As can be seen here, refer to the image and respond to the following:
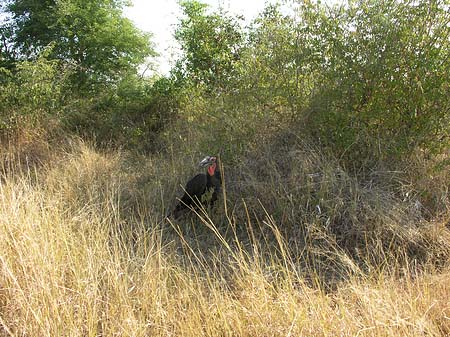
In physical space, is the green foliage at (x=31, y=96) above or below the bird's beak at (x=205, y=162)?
above

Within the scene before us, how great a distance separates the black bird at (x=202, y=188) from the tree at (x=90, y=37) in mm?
5781

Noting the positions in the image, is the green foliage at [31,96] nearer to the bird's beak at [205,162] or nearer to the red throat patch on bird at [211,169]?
the bird's beak at [205,162]

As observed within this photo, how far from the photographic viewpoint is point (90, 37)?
9.02m

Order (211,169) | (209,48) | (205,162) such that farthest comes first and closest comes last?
1. (209,48)
2. (205,162)
3. (211,169)

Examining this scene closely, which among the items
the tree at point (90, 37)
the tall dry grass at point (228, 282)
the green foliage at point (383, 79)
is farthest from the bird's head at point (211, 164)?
the tree at point (90, 37)

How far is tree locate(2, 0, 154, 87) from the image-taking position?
29.8ft

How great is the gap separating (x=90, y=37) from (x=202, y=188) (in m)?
6.58

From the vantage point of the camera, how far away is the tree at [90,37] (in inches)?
358

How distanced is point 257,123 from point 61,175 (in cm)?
278

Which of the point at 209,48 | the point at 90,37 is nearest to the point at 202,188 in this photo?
the point at 209,48

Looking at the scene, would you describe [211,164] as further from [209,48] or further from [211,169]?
[209,48]

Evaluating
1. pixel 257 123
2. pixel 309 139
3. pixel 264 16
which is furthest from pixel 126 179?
pixel 264 16

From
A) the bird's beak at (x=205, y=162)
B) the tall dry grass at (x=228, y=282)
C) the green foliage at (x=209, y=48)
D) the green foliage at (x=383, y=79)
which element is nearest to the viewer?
the tall dry grass at (x=228, y=282)

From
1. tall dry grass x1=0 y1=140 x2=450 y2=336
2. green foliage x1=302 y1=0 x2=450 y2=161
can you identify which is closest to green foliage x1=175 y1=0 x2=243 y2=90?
green foliage x1=302 y1=0 x2=450 y2=161
